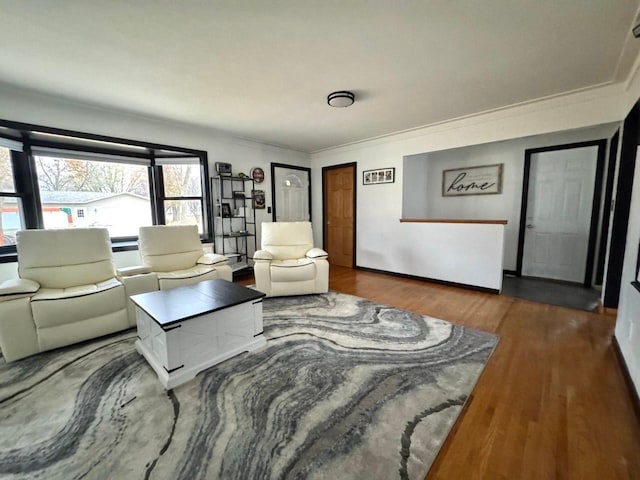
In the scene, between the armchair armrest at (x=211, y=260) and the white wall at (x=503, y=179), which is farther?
the white wall at (x=503, y=179)

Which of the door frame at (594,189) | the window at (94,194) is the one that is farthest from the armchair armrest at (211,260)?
the door frame at (594,189)

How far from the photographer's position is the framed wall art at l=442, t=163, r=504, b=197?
4.17 m

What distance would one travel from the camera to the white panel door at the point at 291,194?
5039 millimetres

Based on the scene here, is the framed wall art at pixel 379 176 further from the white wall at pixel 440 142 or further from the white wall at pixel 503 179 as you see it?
the white wall at pixel 503 179

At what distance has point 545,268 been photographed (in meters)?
3.88

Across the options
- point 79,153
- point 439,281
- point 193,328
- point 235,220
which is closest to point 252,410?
point 193,328

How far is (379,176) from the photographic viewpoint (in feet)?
14.5

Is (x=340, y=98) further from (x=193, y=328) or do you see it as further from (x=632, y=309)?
(x=632, y=309)

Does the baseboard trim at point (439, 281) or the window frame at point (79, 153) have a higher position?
the window frame at point (79, 153)

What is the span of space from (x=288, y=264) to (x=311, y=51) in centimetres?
214

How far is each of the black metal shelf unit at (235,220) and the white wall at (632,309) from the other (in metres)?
4.06

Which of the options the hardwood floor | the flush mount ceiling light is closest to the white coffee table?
the hardwood floor

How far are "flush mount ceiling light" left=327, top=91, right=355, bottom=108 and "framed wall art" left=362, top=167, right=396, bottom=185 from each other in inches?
68.5

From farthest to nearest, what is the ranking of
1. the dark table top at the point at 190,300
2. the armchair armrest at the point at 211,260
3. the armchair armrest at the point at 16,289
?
the armchair armrest at the point at 211,260
the armchair armrest at the point at 16,289
the dark table top at the point at 190,300
